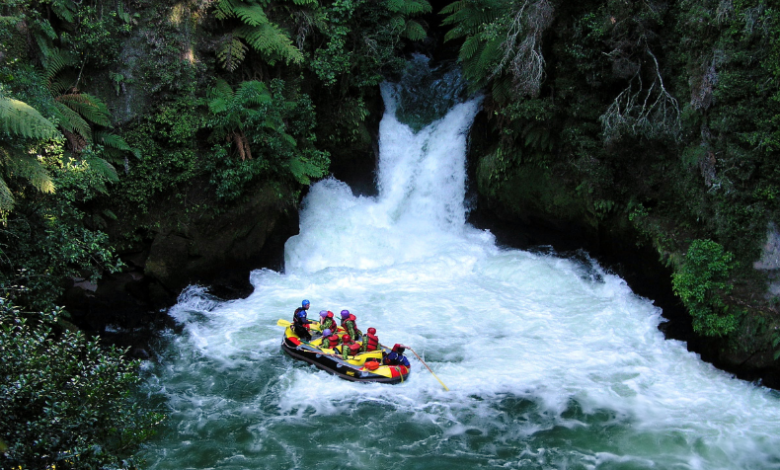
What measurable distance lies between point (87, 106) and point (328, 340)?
242 inches

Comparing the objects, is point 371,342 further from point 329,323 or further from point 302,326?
point 302,326

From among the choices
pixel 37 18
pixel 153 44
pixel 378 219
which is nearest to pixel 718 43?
pixel 378 219

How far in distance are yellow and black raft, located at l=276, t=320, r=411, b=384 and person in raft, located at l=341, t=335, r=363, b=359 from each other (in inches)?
2.8

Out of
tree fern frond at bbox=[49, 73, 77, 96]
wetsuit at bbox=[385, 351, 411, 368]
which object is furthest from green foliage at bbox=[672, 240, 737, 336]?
tree fern frond at bbox=[49, 73, 77, 96]

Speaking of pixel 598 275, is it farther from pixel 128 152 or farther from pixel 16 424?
pixel 16 424

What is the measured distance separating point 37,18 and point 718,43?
11.7m

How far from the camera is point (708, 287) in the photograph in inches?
393

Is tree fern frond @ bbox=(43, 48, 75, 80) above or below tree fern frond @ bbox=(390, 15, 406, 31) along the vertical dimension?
below

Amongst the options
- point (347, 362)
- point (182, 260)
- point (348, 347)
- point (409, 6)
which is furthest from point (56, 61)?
point (409, 6)

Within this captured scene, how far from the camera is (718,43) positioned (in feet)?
32.3

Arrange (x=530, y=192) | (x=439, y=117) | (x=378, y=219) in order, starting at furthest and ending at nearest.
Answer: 1. (x=439, y=117)
2. (x=378, y=219)
3. (x=530, y=192)

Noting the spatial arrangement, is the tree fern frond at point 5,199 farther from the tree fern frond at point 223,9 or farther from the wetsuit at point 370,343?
the tree fern frond at point 223,9

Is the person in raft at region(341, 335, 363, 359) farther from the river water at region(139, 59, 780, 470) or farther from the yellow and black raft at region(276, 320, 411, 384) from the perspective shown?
the river water at region(139, 59, 780, 470)

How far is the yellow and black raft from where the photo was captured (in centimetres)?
967
